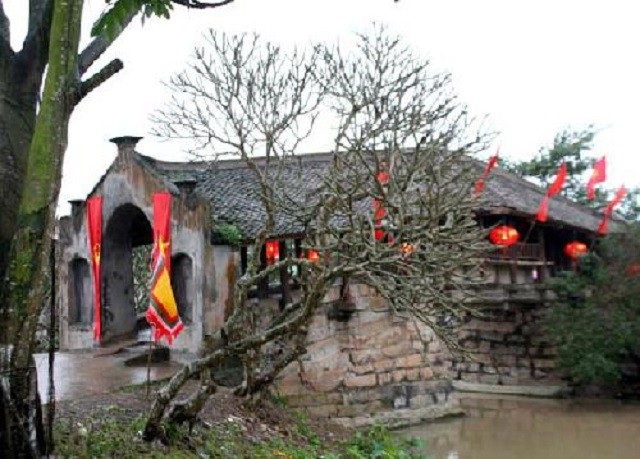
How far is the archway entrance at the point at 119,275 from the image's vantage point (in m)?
16.2

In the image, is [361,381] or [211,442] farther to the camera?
[361,381]

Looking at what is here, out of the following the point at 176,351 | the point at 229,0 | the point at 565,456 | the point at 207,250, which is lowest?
the point at 565,456

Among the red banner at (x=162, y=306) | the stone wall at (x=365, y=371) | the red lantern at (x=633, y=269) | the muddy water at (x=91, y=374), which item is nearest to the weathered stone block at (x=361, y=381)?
the stone wall at (x=365, y=371)

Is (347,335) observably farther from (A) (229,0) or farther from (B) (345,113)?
(A) (229,0)

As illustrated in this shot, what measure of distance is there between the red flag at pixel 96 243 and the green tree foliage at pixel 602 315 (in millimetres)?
10135

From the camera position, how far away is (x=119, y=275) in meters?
16.6

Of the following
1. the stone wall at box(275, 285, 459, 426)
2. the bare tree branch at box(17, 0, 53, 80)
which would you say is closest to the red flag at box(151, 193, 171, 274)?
the stone wall at box(275, 285, 459, 426)

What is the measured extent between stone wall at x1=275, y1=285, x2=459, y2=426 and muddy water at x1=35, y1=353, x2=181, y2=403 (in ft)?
7.14

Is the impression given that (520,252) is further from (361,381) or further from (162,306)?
(162,306)

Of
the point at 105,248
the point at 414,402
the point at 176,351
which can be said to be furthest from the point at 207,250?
the point at 414,402

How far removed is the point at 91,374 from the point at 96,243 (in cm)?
401

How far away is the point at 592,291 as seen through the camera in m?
18.0

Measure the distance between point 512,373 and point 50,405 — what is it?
15.6 meters

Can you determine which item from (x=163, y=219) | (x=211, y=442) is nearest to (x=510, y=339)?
(x=163, y=219)
